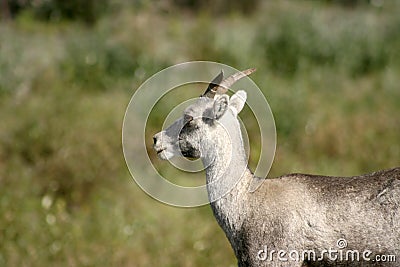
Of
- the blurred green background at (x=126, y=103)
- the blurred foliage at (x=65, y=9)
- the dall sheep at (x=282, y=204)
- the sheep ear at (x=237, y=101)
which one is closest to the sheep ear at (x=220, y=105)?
the dall sheep at (x=282, y=204)

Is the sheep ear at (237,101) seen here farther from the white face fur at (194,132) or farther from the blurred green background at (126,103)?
the blurred green background at (126,103)

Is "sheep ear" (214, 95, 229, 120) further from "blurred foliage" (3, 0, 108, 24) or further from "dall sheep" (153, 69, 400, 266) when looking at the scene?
"blurred foliage" (3, 0, 108, 24)

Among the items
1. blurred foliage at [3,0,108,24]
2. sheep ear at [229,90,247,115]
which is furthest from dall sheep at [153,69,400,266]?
blurred foliage at [3,0,108,24]

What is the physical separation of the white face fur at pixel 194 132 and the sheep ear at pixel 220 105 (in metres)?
0.05

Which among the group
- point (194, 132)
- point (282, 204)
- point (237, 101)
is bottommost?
point (282, 204)

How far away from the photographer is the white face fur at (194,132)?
18.2 ft

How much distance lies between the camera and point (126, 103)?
1684cm

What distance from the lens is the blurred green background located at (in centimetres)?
1222

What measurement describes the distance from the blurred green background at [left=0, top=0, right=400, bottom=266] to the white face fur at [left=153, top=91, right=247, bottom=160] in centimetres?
579

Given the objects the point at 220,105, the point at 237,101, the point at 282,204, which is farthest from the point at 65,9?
the point at 282,204

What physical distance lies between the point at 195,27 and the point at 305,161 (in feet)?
24.3

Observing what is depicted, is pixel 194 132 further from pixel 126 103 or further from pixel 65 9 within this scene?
pixel 65 9

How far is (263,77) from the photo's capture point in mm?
18516

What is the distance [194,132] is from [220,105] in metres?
0.30
